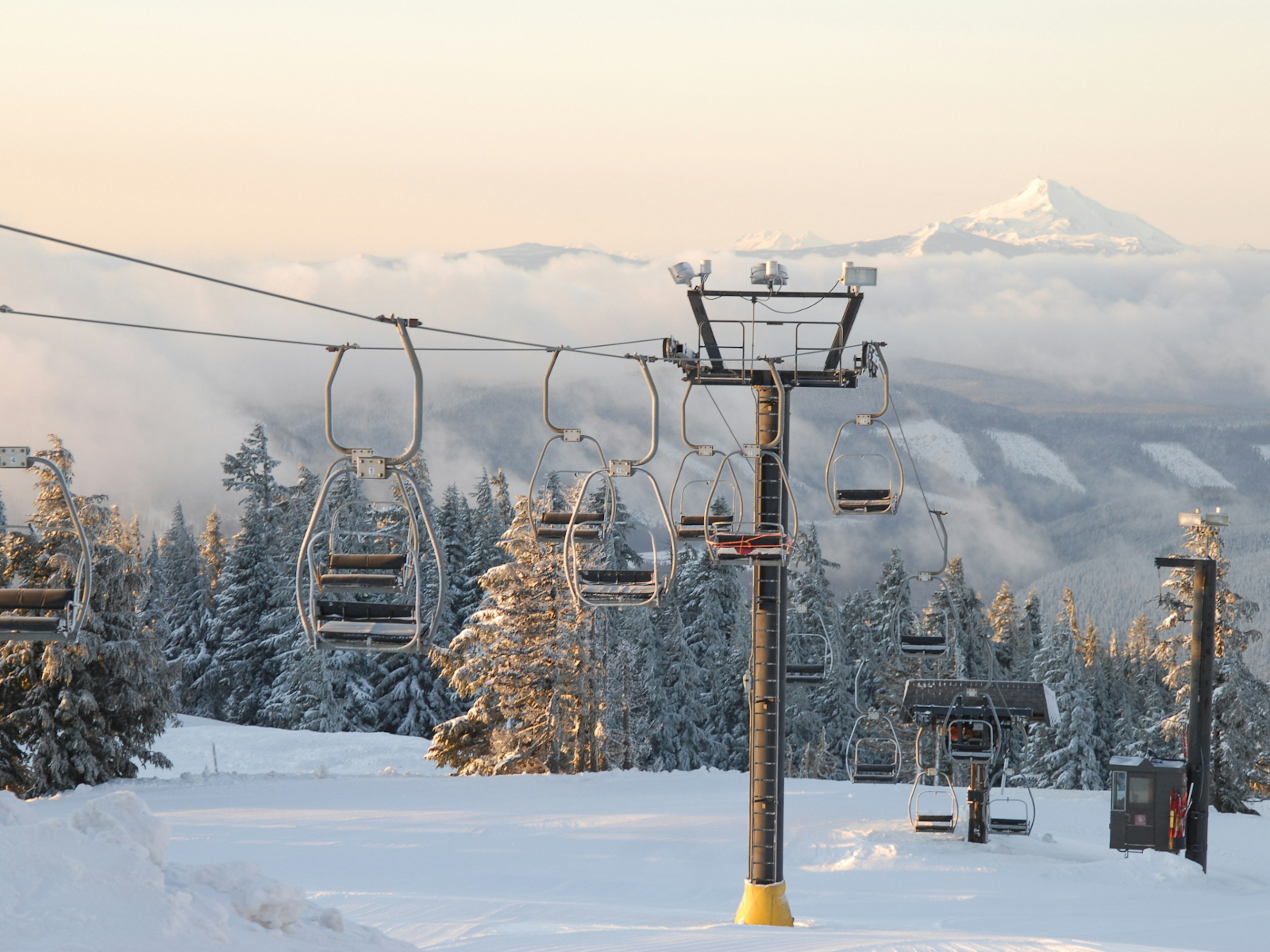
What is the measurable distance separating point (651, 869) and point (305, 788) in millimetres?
10150

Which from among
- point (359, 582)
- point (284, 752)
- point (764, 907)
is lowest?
point (284, 752)

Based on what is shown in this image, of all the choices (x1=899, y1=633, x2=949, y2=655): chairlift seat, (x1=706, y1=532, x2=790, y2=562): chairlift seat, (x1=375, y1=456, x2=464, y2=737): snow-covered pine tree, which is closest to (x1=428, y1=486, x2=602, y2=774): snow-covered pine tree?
(x1=899, y1=633, x2=949, y2=655): chairlift seat

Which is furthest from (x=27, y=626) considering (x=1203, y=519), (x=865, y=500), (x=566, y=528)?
(x=1203, y=519)

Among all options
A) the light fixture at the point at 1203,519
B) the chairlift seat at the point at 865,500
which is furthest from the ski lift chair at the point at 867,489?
the light fixture at the point at 1203,519

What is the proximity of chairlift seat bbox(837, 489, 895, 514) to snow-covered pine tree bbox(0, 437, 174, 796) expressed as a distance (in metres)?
16.2

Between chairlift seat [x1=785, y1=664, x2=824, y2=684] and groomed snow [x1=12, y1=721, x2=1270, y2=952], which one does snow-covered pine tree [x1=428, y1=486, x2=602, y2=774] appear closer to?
groomed snow [x1=12, y1=721, x2=1270, y2=952]

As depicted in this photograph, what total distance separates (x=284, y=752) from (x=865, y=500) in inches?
1124

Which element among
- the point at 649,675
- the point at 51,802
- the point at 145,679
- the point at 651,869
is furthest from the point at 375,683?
the point at 651,869

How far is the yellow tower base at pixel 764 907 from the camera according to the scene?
16.7m

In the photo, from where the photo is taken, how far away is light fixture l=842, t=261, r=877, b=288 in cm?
1780

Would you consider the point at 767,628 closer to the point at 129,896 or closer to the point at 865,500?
the point at 865,500

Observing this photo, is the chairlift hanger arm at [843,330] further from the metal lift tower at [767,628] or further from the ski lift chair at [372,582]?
the ski lift chair at [372,582]

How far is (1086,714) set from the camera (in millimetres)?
53188

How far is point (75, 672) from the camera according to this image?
28891mm
